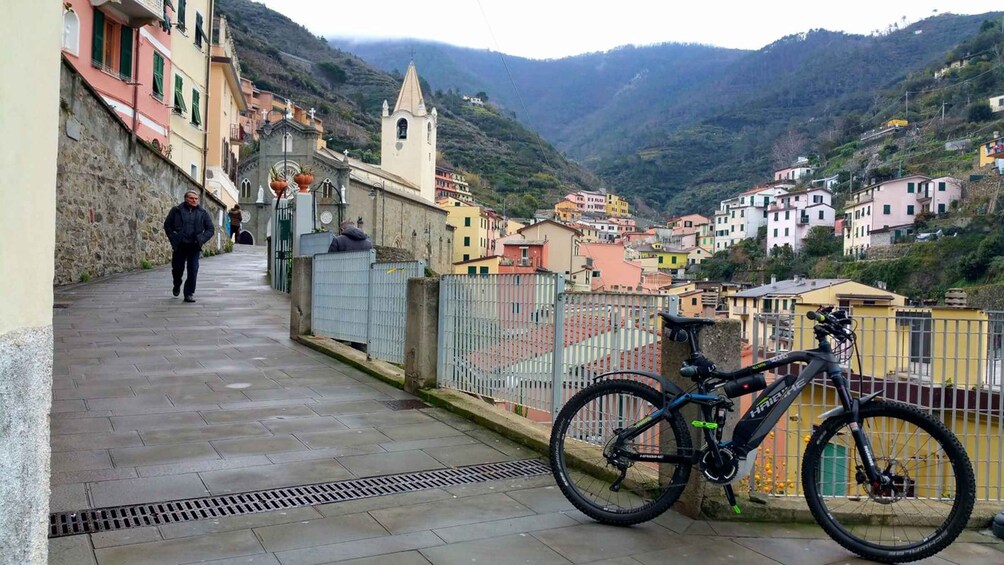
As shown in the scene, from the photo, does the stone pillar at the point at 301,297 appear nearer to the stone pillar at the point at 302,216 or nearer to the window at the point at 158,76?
the stone pillar at the point at 302,216

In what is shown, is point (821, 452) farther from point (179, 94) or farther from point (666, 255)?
point (666, 255)

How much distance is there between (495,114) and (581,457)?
18169 centimetres

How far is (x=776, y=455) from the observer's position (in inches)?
179

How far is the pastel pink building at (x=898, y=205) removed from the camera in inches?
2958

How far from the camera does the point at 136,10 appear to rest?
1013 inches

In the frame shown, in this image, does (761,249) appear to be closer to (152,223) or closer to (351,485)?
(152,223)

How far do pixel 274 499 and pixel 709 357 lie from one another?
2622mm

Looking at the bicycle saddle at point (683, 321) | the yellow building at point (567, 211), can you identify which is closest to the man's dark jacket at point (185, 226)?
the bicycle saddle at point (683, 321)

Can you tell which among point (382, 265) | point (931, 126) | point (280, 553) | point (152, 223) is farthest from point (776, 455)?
point (931, 126)

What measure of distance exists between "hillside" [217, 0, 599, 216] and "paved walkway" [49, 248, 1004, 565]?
10392 centimetres

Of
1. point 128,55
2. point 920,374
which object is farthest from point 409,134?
point 920,374

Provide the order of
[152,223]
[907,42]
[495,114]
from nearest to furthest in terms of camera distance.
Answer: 1. [152,223]
2. [907,42]
3. [495,114]

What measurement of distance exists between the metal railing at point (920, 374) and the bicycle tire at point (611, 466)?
1.90 ft

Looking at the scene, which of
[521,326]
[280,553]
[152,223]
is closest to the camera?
[280,553]
